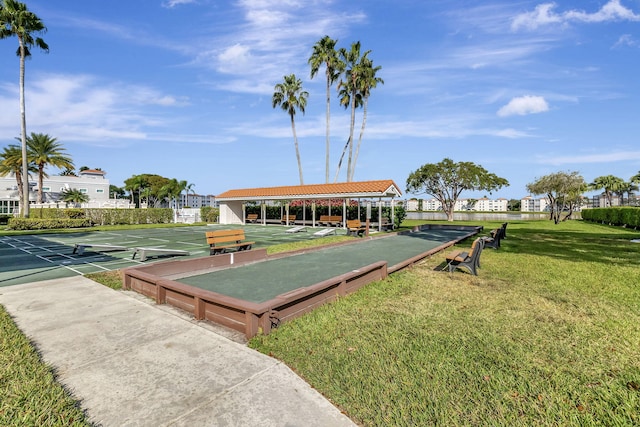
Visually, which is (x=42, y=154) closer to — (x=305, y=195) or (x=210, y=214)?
(x=210, y=214)

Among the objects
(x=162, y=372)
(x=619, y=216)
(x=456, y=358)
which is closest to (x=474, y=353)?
(x=456, y=358)

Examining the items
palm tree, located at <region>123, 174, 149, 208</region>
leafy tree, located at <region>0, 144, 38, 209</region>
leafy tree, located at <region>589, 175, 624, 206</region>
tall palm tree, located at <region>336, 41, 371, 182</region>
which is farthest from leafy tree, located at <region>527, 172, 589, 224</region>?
palm tree, located at <region>123, 174, 149, 208</region>

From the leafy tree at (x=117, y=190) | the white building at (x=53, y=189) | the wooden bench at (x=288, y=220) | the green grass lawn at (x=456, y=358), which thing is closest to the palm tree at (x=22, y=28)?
the white building at (x=53, y=189)

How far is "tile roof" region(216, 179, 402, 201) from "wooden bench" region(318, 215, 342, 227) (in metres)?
2.75

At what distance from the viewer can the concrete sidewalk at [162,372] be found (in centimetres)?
254

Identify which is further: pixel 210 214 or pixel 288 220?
pixel 210 214

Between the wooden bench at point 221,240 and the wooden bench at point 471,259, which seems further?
the wooden bench at point 221,240

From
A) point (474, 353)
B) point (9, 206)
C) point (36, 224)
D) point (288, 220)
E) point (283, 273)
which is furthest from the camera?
point (9, 206)

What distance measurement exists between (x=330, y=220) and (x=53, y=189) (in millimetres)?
51358

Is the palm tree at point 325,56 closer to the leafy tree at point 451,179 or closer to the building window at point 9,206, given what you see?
the leafy tree at point 451,179

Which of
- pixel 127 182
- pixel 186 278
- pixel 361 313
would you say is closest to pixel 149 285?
pixel 186 278

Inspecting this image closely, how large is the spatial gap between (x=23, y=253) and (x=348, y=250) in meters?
12.6

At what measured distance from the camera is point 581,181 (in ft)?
115

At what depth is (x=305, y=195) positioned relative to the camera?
25062 millimetres
